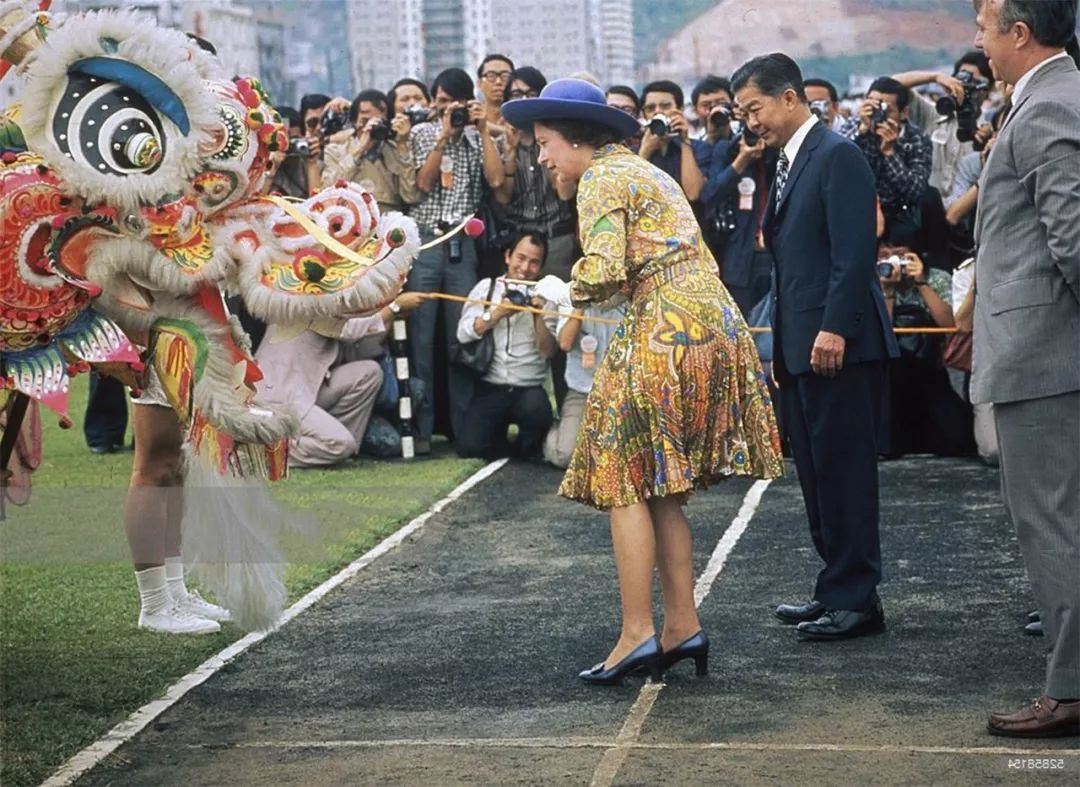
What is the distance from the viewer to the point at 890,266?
33.6 ft

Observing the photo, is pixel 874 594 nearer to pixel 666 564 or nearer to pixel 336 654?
pixel 666 564

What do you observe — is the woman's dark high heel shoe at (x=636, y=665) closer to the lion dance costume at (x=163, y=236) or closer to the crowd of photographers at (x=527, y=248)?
the lion dance costume at (x=163, y=236)

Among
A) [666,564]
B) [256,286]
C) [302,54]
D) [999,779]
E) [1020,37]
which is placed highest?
[302,54]

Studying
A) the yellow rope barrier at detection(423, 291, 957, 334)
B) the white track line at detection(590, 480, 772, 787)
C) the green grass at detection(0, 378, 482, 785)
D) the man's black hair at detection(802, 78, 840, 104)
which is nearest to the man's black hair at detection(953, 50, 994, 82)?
the man's black hair at detection(802, 78, 840, 104)

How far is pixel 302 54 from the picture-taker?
14.2 meters

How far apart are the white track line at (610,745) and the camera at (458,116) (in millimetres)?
6627

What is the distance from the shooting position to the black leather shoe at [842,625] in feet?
20.6

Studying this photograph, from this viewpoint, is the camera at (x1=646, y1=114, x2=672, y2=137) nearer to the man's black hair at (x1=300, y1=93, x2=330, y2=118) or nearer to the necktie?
the man's black hair at (x1=300, y1=93, x2=330, y2=118)

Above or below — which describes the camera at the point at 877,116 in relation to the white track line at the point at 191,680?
above

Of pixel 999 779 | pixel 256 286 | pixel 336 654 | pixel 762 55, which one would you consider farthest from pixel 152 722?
pixel 762 55

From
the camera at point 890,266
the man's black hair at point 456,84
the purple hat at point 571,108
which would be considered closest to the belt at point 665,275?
the purple hat at point 571,108

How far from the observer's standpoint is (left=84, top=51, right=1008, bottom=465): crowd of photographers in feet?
35.0

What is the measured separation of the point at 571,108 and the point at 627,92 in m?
6.20

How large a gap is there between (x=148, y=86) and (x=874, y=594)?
305 cm
